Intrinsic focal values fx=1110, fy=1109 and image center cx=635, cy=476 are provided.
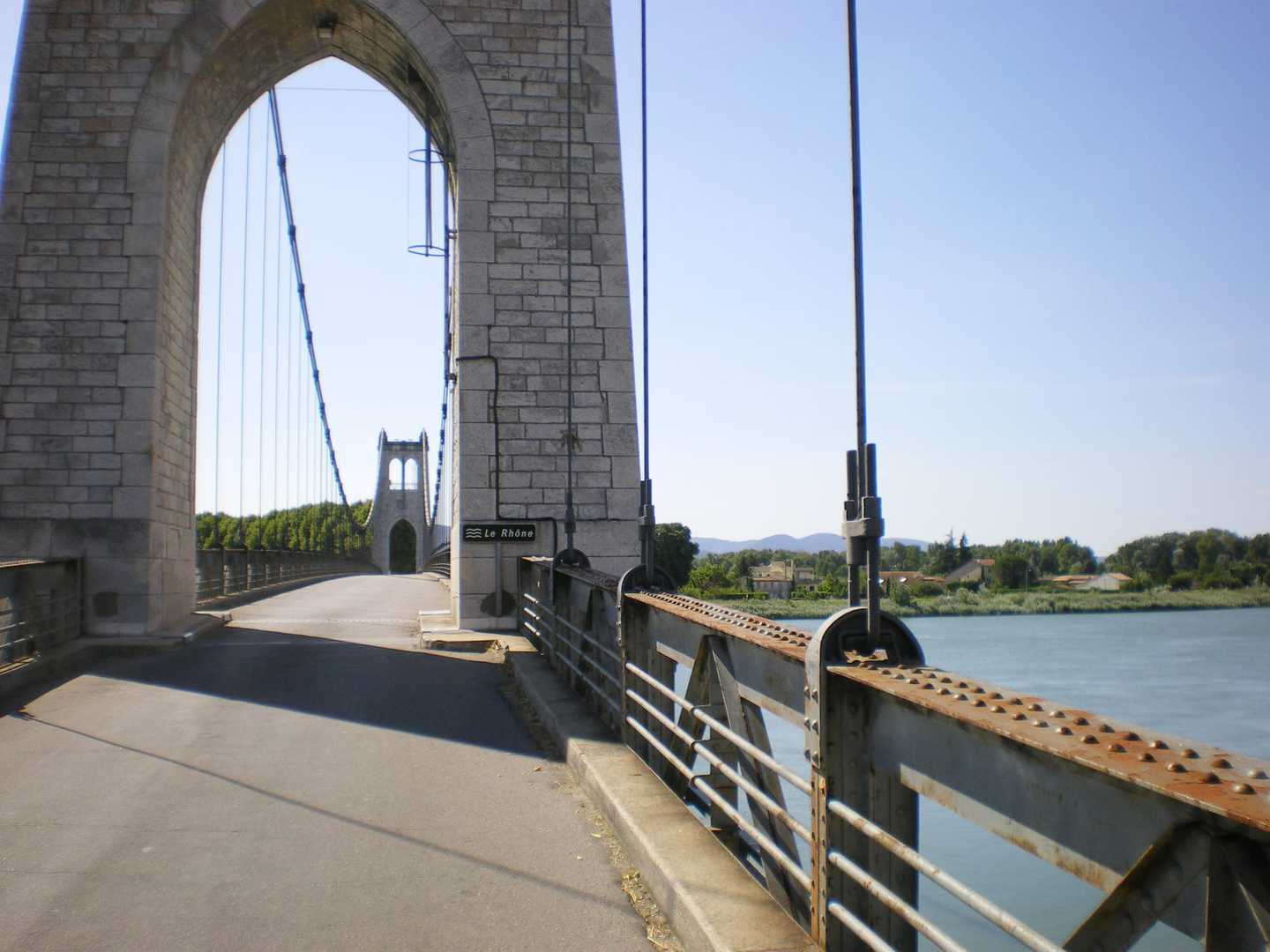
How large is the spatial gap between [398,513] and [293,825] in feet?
229

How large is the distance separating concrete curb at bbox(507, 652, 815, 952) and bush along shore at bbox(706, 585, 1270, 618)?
25.9m

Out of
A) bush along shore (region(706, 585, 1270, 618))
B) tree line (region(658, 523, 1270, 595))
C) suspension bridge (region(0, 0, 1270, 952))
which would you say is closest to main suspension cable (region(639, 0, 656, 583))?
suspension bridge (region(0, 0, 1270, 952))

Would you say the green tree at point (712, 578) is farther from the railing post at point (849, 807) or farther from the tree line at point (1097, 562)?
the railing post at point (849, 807)

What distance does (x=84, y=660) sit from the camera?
28.1 feet

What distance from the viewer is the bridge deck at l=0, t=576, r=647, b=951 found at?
296 centimetres

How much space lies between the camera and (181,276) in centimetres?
1104

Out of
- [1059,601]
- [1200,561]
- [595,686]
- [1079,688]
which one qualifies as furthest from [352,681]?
[1059,601]

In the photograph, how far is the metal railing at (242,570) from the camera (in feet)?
49.4

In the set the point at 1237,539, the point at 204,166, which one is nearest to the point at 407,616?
the point at 204,166

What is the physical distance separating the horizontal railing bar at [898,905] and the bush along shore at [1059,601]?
92.4 feet

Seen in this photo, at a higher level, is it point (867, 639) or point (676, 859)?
point (867, 639)

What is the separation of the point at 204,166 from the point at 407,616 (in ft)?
17.8

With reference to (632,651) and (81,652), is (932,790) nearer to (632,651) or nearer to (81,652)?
(632,651)

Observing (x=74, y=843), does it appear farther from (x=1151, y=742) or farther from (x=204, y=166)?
(x=204, y=166)
